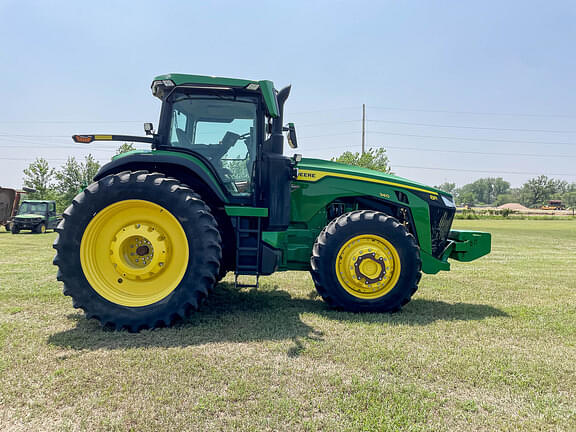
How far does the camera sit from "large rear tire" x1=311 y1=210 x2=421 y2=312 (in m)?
4.07

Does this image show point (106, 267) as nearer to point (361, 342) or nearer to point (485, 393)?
point (361, 342)

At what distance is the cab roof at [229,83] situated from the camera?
3990mm

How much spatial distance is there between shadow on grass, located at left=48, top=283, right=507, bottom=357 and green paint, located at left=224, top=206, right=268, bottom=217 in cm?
109

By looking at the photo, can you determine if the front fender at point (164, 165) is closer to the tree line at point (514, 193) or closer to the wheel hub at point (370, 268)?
the wheel hub at point (370, 268)

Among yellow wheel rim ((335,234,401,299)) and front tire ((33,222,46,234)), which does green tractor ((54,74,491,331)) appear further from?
front tire ((33,222,46,234))

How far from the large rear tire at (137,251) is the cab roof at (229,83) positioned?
1.14 meters

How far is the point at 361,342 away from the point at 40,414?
2303 millimetres

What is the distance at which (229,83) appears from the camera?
4062mm

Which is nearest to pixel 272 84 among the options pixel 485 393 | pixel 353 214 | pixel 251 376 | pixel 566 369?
pixel 353 214

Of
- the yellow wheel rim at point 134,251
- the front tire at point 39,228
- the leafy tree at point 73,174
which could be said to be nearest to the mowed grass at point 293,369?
the yellow wheel rim at point 134,251

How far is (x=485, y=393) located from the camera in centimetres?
239

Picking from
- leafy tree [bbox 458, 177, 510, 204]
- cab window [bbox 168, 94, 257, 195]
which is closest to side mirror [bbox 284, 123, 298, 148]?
cab window [bbox 168, 94, 257, 195]

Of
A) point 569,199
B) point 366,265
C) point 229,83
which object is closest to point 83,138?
point 229,83

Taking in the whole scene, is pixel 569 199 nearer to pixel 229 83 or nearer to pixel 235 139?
pixel 235 139
